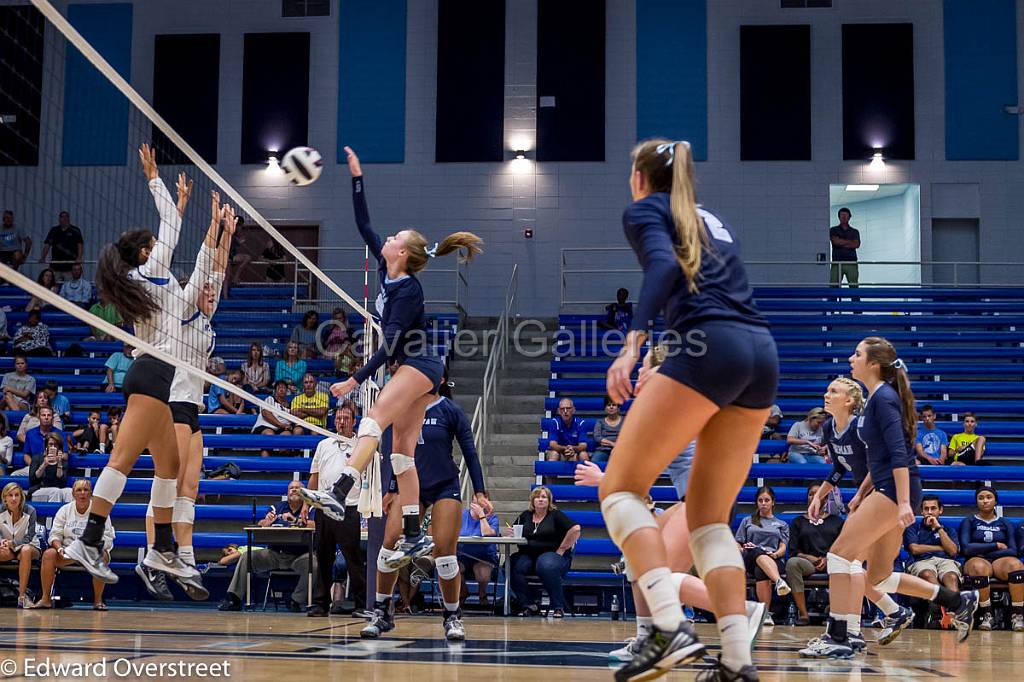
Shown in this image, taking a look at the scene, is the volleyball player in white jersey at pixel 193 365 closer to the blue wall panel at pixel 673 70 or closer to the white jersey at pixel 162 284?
the white jersey at pixel 162 284

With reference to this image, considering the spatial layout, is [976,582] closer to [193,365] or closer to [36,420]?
[193,365]

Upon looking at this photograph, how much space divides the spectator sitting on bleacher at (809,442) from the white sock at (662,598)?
1132 centimetres

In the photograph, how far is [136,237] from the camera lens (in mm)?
6566

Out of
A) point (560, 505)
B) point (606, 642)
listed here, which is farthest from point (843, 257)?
point (606, 642)

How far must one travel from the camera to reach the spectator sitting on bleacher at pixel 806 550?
12281 millimetres

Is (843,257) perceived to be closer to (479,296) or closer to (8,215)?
(479,296)

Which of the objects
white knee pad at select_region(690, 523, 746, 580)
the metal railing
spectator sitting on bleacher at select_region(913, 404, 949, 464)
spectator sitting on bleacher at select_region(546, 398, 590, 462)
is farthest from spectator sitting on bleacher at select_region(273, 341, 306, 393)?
white knee pad at select_region(690, 523, 746, 580)

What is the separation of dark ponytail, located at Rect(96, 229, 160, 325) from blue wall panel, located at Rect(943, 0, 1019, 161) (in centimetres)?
1815

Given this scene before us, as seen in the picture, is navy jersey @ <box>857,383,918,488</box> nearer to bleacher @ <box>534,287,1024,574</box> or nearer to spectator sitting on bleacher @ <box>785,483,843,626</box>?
spectator sitting on bleacher @ <box>785,483,843,626</box>

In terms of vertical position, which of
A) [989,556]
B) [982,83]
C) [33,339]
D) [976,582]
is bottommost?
[976,582]

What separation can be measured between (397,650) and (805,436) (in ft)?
30.3

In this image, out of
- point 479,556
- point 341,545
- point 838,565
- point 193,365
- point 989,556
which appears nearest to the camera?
point 193,365

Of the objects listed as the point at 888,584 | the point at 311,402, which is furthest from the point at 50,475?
the point at 888,584

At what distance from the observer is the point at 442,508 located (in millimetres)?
8570
